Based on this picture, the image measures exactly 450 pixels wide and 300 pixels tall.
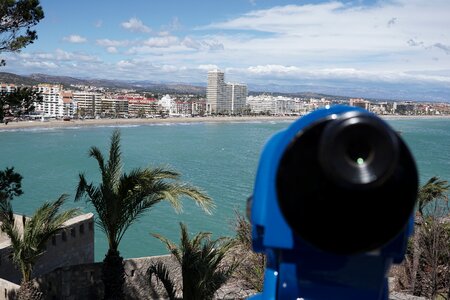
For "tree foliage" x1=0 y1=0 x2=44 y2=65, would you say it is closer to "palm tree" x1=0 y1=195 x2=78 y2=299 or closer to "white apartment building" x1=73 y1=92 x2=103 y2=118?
"palm tree" x1=0 y1=195 x2=78 y2=299

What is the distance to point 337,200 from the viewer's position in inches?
48.1

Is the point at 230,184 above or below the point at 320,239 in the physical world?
below

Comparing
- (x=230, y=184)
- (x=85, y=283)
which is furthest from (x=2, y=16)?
(x=230, y=184)

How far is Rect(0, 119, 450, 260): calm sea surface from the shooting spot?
26.6 m

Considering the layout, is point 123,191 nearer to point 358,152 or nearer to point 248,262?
point 248,262

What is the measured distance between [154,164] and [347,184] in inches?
368

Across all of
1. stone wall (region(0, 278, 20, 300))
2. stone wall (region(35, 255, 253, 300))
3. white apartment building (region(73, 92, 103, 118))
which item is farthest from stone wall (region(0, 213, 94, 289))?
white apartment building (region(73, 92, 103, 118))

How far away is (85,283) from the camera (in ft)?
32.7

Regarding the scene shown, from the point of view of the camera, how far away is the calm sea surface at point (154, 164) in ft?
87.3

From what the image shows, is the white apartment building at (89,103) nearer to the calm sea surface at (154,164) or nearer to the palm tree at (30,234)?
the calm sea surface at (154,164)

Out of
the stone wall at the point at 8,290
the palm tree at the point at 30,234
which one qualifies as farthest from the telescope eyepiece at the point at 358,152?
the stone wall at the point at 8,290

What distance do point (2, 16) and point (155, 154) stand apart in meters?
56.5

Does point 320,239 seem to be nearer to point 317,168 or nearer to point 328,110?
point 317,168

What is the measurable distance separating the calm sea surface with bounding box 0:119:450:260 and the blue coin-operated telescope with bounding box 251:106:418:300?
6.83 meters
